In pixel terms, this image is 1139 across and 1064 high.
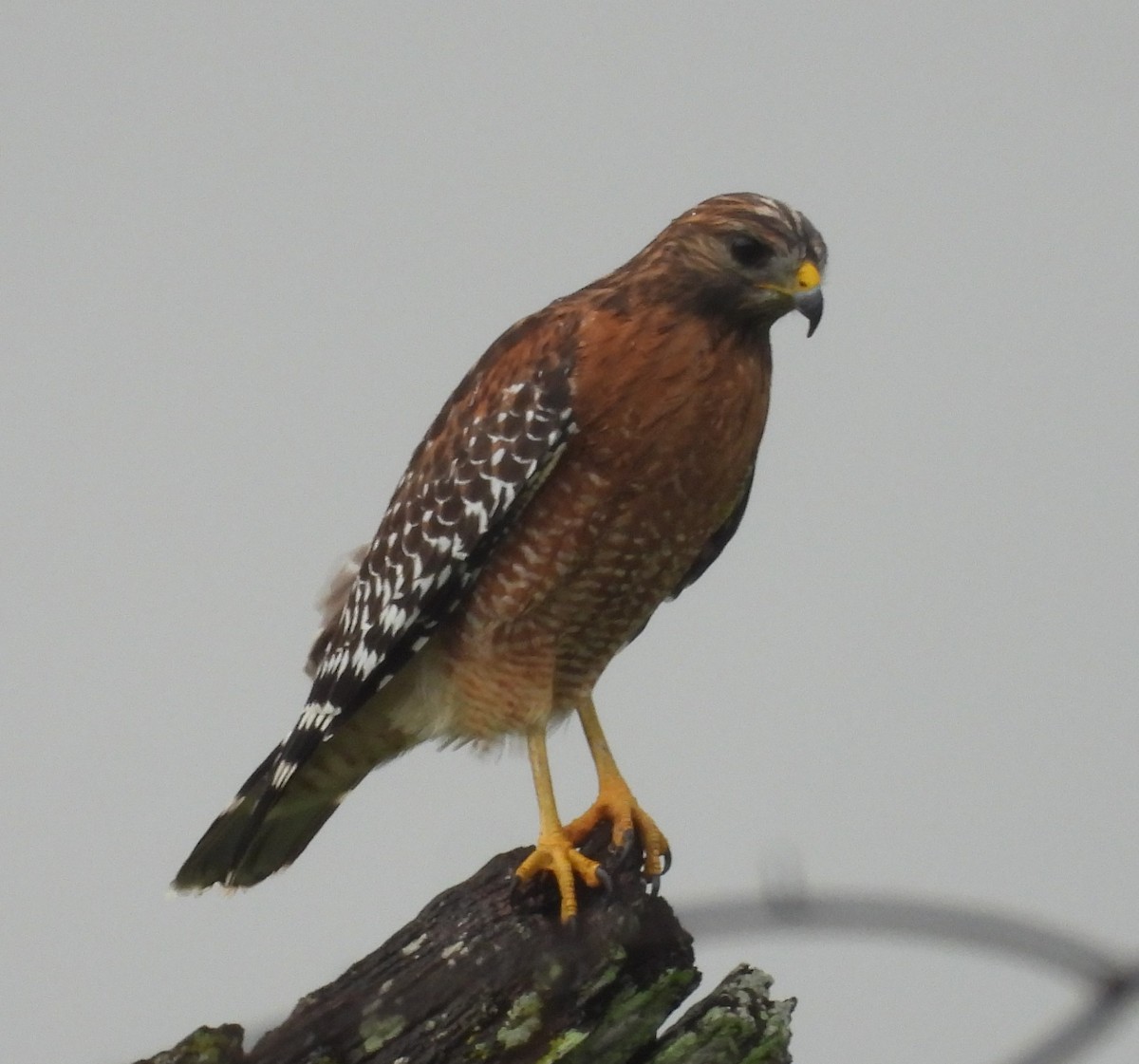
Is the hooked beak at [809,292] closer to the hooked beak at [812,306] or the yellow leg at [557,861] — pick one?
the hooked beak at [812,306]

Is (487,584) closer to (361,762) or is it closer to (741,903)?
(361,762)

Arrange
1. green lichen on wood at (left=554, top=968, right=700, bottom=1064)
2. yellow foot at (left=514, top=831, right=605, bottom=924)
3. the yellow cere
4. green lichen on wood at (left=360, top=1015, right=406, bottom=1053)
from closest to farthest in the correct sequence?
green lichen on wood at (left=360, top=1015, right=406, bottom=1053)
green lichen on wood at (left=554, top=968, right=700, bottom=1064)
yellow foot at (left=514, top=831, right=605, bottom=924)
the yellow cere

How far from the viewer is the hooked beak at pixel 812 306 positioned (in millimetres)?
3779

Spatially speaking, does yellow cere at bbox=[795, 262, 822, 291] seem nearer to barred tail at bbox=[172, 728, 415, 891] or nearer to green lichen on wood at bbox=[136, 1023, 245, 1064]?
barred tail at bbox=[172, 728, 415, 891]

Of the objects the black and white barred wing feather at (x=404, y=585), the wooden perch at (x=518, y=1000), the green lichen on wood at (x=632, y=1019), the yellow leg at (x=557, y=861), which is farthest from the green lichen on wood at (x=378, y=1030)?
the black and white barred wing feather at (x=404, y=585)

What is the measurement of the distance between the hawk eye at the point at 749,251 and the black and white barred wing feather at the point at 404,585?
51cm

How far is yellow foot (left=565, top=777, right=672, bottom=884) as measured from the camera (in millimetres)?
4160

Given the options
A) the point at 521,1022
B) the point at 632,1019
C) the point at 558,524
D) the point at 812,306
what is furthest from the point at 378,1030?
the point at 812,306

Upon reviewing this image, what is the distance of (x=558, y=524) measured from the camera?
13.5 ft

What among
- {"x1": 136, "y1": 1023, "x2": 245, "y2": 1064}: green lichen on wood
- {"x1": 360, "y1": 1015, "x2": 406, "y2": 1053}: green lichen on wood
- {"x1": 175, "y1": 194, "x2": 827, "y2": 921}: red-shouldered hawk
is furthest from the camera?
{"x1": 175, "y1": 194, "x2": 827, "y2": 921}: red-shouldered hawk

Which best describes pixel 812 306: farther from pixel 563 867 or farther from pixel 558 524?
pixel 563 867

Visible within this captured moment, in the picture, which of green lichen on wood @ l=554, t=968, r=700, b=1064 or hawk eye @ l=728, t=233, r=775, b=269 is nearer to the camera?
green lichen on wood @ l=554, t=968, r=700, b=1064

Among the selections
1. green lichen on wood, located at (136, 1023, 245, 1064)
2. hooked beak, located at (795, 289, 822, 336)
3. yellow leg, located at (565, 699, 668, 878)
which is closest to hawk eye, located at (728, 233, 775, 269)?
hooked beak, located at (795, 289, 822, 336)

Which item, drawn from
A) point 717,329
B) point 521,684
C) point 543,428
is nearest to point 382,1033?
point 521,684
